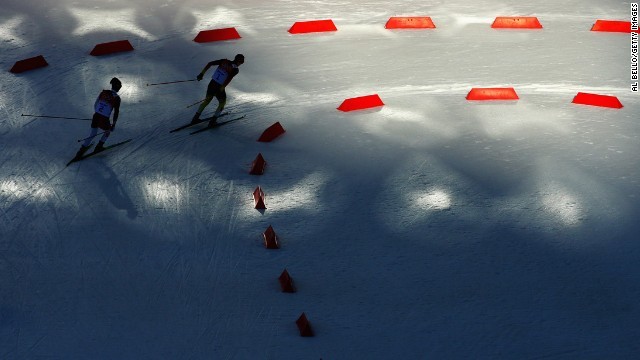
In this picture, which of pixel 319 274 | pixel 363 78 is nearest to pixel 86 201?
pixel 319 274

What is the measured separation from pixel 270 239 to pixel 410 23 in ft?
22.2

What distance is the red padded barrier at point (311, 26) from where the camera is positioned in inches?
598

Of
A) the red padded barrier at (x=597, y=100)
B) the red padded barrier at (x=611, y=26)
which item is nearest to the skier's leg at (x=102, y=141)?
the red padded barrier at (x=597, y=100)

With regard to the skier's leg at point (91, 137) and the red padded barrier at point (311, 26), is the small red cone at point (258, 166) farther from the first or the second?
the red padded barrier at point (311, 26)

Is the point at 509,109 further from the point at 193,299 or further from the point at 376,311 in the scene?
the point at 193,299

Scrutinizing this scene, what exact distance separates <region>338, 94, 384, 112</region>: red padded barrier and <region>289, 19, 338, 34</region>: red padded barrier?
2623mm

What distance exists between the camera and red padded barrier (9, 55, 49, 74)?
13.8 metres

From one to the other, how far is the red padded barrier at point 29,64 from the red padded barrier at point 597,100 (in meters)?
7.59

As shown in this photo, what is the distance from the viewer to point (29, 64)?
45.4 feet

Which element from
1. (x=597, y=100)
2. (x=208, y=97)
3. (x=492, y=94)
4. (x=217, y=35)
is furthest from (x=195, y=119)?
(x=597, y=100)

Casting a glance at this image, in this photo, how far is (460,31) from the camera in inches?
601

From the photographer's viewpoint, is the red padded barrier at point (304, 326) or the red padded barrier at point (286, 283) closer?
the red padded barrier at point (304, 326)

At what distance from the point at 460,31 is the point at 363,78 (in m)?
2.39

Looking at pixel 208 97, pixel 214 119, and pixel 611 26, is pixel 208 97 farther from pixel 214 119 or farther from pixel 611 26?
pixel 611 26
